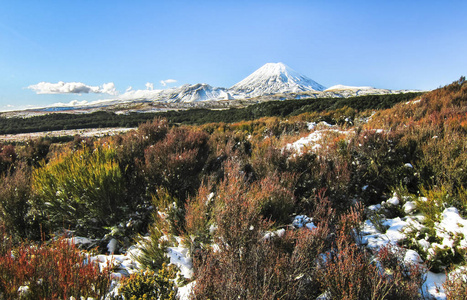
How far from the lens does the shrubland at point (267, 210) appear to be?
162cm

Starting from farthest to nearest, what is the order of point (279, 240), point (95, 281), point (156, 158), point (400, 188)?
1. point (156, 158)
2. point (400, 188)
3. point (279, 240)
4. point (95, 281)

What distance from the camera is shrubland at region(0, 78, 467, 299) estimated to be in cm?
162

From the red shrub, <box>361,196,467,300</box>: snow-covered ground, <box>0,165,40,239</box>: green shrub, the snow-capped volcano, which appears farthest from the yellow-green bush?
the snow-capped volcano

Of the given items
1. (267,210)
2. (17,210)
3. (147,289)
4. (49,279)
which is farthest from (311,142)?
(17,210)

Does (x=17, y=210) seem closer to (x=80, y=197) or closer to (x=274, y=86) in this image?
(x=80, y=197)

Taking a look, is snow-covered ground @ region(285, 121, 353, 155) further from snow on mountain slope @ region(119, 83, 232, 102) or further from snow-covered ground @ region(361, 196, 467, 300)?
snow on mountain slope @ region(119, 83, 232, 102)

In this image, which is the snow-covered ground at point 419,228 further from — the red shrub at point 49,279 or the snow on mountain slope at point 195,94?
the snow on mountain slope at point 195,94

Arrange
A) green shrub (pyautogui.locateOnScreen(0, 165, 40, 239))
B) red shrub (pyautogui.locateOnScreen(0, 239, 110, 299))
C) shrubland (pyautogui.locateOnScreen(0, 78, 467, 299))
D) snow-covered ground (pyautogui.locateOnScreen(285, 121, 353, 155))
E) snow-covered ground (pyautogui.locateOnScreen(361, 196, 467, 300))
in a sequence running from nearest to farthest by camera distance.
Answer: red shrub (pyautogui.locateOnScreen(0, 239, 110, 299)), shrubland (pyautogui.locateOnScreen(0, 78, 467, 299)), snow-covered ground (pyautogui.locateOnScreen(361, 196, 467, 300)), green shrub (pyautogui.locateOnScreen(0, 165, 40, 239)), snow-covered ground (pyautogui.locateOnScreen(285, 121, 353, 155))

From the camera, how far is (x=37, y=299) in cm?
147

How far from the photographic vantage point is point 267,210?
119 inches

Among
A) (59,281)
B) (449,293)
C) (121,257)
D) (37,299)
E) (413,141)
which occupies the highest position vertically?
(413,141)

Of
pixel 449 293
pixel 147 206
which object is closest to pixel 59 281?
pixel 147 206

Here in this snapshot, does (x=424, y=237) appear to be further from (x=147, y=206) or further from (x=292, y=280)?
(x=147, y=206)

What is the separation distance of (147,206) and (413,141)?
217 inches
